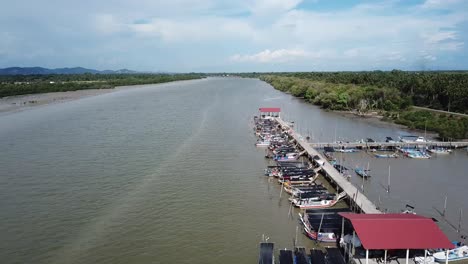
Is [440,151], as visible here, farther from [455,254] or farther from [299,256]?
[299,256]

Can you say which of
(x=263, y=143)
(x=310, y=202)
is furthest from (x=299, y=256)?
(x=263, y=143)

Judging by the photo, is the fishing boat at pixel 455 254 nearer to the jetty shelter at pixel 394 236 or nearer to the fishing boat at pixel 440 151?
the jetty shelter at pixel 394 236

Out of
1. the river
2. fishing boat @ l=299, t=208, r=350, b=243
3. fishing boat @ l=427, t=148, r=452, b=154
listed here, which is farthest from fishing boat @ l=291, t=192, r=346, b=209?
fishing boat @ l=427, t=148, r=452, b=154

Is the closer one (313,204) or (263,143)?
(313,204)

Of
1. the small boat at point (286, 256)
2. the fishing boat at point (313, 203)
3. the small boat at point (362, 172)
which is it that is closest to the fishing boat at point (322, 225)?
the fishing boat at point (313, 203)

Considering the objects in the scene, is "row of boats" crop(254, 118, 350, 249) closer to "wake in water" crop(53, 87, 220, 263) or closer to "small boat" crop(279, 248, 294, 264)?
"small boat" crop(279, 248, 294, 264)

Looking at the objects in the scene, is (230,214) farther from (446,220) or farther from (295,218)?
(446,220)
